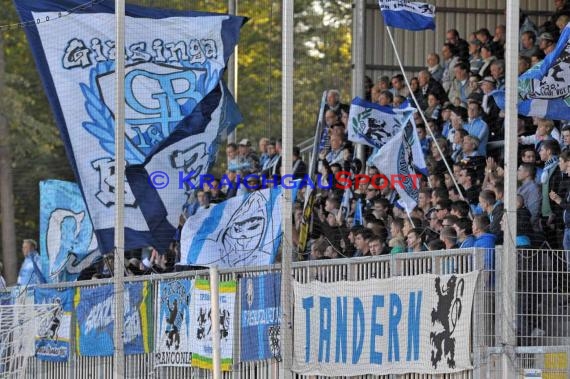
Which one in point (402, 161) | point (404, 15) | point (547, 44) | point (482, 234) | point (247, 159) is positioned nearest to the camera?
point (482, 234)

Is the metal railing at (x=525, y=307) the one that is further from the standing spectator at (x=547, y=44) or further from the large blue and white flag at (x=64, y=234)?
the large blue and white flag at (x=64, y=234)

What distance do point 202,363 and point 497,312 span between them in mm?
4898

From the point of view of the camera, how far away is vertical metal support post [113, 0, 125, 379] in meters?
17.7

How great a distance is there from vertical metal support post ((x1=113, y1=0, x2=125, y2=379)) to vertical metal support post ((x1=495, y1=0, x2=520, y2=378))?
559 cm

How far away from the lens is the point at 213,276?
14.4 meters

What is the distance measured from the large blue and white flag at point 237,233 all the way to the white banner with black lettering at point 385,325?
147 centimetres

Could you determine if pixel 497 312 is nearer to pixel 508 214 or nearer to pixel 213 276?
pixel 508 214

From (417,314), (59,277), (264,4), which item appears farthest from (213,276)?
(264,4)

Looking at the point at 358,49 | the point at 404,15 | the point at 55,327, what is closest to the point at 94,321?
the point at 55,327

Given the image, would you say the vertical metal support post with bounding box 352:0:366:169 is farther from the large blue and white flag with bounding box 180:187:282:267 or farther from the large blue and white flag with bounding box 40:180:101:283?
the large blue and white flag with bounding box 180:187:282:267

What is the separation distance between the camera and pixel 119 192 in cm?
1780

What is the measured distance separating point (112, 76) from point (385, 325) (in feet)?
21.1

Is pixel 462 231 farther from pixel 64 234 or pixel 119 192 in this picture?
pixel 64 234

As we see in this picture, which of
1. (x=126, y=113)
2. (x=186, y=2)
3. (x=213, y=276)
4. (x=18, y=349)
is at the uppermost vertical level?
(x=186, y=2)
